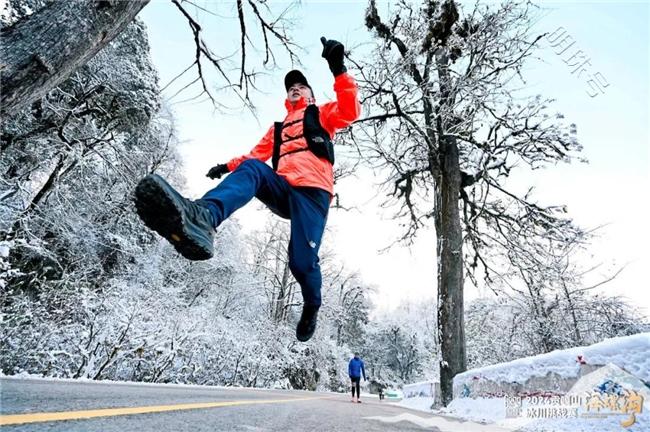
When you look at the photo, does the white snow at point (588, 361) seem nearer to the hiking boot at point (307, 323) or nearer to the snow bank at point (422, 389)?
the hiking boot at point (307, 323)

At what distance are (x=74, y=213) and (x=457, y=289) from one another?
951 cm

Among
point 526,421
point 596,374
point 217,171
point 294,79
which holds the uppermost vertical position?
point 294,79

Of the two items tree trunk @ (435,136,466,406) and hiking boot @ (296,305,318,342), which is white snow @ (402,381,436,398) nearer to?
tree trunk @ (435,136,466,406)

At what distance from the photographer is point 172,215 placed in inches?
69.3

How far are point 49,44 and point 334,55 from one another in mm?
1639

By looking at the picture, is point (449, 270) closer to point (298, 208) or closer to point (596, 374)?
point (596, 374)

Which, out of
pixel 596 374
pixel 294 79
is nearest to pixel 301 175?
pixel 294 79

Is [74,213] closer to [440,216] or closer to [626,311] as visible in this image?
[440,216]

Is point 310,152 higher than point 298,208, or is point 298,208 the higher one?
point 310,152

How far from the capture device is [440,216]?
7.86 m

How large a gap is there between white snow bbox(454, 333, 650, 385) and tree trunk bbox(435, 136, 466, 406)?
1877 millimetres

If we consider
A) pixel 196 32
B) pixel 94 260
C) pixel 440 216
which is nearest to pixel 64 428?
pixel 196 32

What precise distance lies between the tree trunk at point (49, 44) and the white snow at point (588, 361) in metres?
3.91

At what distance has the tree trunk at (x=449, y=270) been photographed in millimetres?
6668
